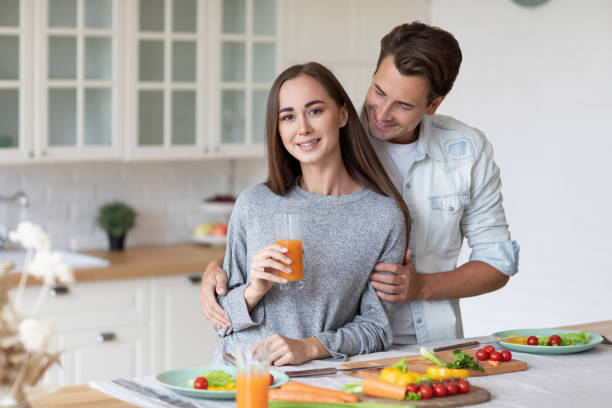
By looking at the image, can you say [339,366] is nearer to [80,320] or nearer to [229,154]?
[80,320]

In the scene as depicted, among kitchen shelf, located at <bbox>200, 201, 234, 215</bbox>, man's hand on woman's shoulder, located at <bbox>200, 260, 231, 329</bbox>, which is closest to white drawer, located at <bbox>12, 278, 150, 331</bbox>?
kitchen shelf, located at <bbox>200, 201, 234, 215</bbox>

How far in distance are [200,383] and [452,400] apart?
1.65 feet

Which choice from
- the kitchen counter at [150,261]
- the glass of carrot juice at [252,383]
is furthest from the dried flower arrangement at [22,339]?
the kitchen counter at [150,261]

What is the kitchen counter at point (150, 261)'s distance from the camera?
384 cm

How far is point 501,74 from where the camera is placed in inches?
172

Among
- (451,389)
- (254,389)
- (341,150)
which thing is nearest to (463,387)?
(451,389)

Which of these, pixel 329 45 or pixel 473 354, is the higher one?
pixel 329 45

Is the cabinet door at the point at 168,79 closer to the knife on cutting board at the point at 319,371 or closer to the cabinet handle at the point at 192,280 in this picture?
the cabinet handle at the point at 192,280

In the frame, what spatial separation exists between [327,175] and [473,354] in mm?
612

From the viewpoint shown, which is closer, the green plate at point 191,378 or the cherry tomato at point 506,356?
the green plate at point 191,378

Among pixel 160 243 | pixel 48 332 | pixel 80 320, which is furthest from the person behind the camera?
pixel 160 243

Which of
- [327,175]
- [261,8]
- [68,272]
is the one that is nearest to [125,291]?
[261,8]

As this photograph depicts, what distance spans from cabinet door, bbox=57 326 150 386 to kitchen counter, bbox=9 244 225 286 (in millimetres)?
259

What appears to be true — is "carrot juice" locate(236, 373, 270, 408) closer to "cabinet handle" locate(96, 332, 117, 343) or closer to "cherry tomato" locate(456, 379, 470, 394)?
"cherry tomato" locate(456, 379, 470, 394)
